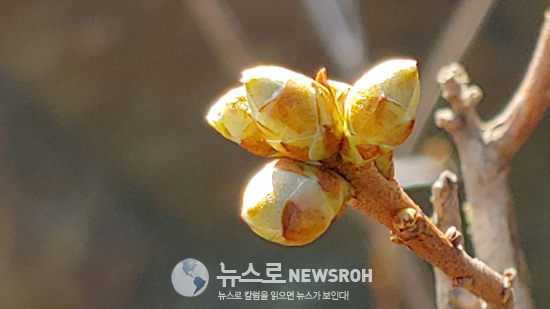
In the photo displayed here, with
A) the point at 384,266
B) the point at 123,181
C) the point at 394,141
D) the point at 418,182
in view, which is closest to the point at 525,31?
the point at 418,182

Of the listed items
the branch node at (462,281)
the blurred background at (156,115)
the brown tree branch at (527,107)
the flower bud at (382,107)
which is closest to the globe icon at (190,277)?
the blurred background at (156,115)

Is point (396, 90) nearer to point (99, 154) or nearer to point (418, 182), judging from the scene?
point (418, 182)

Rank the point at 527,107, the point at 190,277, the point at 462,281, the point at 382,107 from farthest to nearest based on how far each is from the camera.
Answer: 1. the point at 190,277
2. the point at 527,107
3. the point at 462,281
4. the point at 382,107

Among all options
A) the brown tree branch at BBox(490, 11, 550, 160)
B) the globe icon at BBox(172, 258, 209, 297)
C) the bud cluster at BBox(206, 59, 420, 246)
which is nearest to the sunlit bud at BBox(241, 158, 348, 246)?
the bud cluster at BBox(206, 59, 420, 246)

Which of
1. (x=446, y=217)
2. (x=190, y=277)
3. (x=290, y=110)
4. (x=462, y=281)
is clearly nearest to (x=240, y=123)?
(x=290, y=110)

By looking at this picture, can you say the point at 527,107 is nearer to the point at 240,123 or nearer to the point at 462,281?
the point at 462,281

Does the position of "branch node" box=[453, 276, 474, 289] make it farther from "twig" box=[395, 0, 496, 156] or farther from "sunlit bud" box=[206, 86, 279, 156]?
"twig" box=[395, 0, 496, 156]

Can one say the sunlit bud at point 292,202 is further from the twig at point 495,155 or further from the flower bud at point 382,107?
the twig at point 495,155
